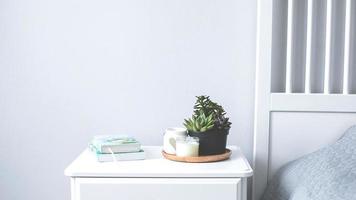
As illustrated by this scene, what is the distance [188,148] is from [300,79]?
0.55 m

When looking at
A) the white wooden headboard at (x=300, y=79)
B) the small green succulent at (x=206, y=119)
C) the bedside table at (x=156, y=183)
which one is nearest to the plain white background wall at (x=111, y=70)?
the white wooden headboard at (x=300, y=79)

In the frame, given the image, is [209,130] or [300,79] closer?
[209,130]

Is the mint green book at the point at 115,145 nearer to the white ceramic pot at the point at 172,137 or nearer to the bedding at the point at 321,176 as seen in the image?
the white ceramic pot at the point at 172,137

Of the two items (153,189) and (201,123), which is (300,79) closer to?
(201,123)

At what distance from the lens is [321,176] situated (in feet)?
3.63

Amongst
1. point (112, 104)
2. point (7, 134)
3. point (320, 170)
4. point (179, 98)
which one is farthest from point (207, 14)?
point (7, 134)

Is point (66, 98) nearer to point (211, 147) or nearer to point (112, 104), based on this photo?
point (112, 104)

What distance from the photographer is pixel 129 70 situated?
1.58m

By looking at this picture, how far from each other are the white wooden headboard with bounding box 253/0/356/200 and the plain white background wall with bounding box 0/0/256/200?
0.34 ft

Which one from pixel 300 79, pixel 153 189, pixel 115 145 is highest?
pixel 300 79

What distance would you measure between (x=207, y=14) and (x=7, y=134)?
87 centimetres

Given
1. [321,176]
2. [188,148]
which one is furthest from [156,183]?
[321,176]

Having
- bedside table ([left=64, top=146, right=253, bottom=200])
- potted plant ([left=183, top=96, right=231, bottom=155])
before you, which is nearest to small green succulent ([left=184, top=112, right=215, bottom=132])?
potted plant ([left=183, top=96, right=231, bottom=155])

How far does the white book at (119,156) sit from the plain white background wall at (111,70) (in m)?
0.29
